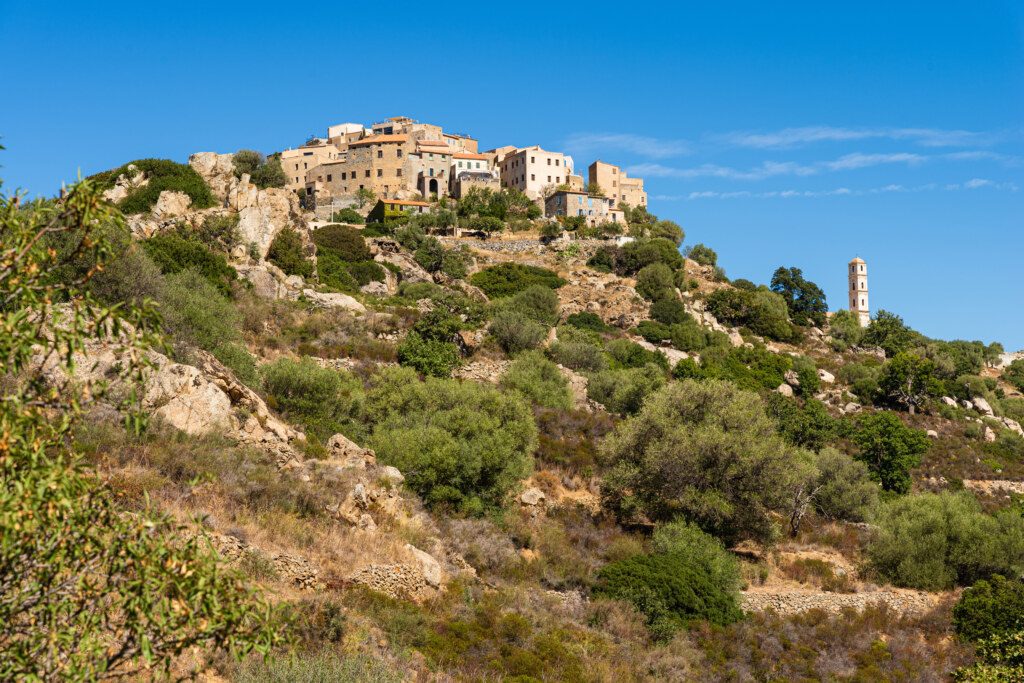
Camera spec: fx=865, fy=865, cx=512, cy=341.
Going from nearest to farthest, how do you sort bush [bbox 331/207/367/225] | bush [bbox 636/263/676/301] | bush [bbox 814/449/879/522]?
bush [bbox 814/449/879/522] < bush [bbox 636/263/676/301] < bush [bbox 331/207/367/225]

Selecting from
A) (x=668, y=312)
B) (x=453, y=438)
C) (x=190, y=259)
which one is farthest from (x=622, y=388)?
(x=668, y=312)

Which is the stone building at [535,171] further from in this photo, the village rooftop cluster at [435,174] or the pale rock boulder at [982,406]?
the pale rock boulder at [982,406]

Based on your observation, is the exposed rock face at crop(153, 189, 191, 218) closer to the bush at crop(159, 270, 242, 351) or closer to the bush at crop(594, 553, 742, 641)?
the bush at crop(159, 270, 242, 351)

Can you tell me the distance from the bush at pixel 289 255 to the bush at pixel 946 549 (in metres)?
31.4

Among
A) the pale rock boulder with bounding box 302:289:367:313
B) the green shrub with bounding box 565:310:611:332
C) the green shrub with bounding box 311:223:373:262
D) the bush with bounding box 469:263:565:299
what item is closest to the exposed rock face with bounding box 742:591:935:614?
the pale rock boulder with bounding box 302:289:367:313

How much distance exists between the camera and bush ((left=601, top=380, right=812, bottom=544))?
24453 millimetres

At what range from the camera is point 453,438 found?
78.0 ft

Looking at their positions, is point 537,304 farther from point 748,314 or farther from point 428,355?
point 748,314

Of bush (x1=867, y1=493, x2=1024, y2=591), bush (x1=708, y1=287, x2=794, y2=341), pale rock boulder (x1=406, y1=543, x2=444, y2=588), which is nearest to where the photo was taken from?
pale rock boulder (x1=406, y1=543, x2=444, y2=588)

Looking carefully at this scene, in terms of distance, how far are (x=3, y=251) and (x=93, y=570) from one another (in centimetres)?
233

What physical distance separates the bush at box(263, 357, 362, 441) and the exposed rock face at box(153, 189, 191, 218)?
21.6 meters

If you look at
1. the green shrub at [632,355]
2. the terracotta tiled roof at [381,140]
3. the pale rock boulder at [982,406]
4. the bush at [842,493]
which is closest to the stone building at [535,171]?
the terracotta tiled roof at [381,140]

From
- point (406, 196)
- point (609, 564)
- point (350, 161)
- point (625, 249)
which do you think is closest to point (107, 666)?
point (609, 564)

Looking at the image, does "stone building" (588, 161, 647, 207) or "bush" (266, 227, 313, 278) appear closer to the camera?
"bush" (266, 227, 313, 278)
